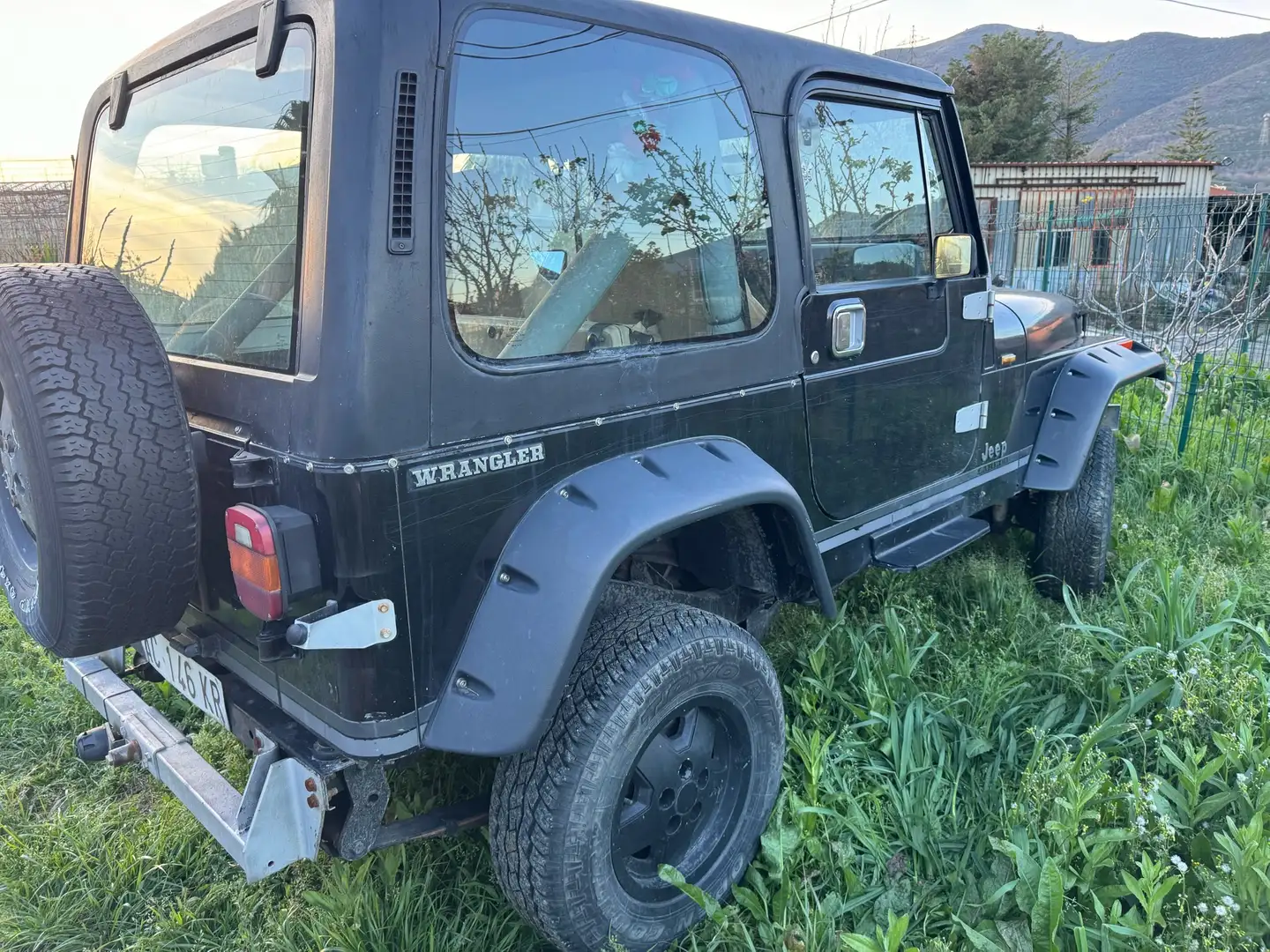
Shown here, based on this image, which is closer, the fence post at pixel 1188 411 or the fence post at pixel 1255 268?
the fence post at pixel 1188 411

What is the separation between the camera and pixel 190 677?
6.72 feet

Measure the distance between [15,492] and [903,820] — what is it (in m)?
2.35

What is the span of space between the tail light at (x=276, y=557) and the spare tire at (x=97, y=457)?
183 mm

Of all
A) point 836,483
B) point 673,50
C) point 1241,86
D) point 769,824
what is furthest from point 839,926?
point 1241,86

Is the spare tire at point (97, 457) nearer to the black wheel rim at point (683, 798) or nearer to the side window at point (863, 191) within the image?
the black wheel rim at point (683, 798)

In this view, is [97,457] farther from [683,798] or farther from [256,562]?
[683,798]

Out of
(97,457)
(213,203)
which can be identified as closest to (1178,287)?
(213,203)

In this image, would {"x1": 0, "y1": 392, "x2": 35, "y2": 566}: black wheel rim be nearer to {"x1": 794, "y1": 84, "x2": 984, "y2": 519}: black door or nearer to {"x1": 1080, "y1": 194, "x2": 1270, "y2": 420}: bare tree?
{"x1": 794, "y1": 84, "x2": 984, "y2": 519}: black door

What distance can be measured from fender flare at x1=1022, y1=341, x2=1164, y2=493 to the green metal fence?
71.7 inches

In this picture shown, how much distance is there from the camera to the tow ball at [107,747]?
82.6 inches

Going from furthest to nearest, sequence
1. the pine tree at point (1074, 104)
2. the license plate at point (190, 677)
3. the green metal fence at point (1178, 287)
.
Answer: the pine tree at point (1074, 104) → the green metal fence at point (1178, 287) → the license plate at point (190, 677)

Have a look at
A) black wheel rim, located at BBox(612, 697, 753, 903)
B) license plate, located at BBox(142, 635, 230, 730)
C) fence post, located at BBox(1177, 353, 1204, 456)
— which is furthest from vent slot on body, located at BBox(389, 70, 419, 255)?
fence post, located at BBox(1177, 353, 1204, 456)

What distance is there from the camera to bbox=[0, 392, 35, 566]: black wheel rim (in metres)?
1.71

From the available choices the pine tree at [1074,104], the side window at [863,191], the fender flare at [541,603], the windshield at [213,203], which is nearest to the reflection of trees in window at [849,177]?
the side window at [863,191]
